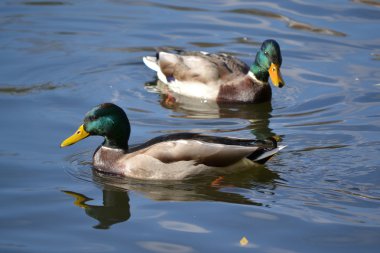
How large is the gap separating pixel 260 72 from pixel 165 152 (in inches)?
154

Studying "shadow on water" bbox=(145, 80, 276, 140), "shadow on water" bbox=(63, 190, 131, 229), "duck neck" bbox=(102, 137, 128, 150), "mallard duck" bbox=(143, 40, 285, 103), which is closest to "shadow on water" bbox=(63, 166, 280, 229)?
"shadow on water" bbox=(63, 190, 131, 229)

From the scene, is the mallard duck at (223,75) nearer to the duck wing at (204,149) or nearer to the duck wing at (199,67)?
the duck wing at (199,67)

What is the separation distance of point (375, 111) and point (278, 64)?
1.58m

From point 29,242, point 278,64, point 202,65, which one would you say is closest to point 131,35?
point 202,65

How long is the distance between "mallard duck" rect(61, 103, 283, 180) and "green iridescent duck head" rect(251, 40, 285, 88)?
3.11 meters

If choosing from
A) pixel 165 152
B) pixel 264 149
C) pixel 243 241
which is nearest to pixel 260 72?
pixel 264 149

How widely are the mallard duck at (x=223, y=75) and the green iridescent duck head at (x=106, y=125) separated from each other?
10.7 ft

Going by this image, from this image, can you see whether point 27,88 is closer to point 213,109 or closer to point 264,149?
point 213,109

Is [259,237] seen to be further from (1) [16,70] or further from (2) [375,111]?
(1) [16,70]

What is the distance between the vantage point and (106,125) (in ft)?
31.2

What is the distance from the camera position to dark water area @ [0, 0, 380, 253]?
7989mm

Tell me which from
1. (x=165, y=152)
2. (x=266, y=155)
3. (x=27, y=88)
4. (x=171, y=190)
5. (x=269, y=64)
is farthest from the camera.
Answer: (x=269, y=64)

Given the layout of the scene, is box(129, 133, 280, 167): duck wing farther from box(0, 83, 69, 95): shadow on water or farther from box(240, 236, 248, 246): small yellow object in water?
box(0, 83, 69, 95): shadow on water

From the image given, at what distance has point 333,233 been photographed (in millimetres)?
Result: 7895
